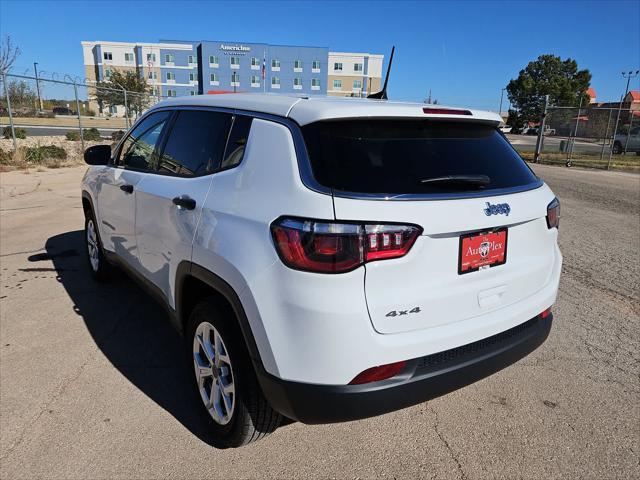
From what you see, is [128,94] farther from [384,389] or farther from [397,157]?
[384,389]

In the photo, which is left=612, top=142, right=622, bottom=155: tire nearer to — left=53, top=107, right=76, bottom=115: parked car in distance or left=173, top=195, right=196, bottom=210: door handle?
left=173, top=195, right=196, bottom=210: door handle

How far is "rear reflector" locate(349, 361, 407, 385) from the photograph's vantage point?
6.26 ft

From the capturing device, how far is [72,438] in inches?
101

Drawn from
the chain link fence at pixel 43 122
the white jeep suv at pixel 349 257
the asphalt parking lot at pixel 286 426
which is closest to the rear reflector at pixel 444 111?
the white jeep suv at pixel 349 257

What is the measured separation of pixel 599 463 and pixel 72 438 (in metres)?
2.77

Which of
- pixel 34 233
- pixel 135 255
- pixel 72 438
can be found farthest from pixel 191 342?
pixel 34 233

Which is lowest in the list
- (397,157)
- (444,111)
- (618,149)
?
(618,149)

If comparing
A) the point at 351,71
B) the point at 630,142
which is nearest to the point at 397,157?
the point at 630,142

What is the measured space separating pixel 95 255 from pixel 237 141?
3.09 meters

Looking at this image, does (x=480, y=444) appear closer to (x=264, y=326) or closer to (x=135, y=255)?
(x=264, y=326)

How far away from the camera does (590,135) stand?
22.5 meters

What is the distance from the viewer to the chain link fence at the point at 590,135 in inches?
766

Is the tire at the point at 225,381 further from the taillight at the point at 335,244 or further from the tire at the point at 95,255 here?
the tire at the point at 95,255

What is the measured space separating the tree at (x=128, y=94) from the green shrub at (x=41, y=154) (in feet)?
27.6
